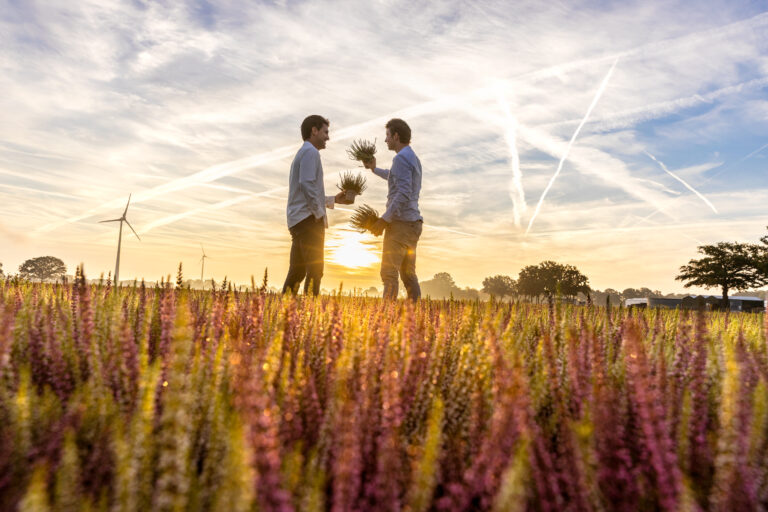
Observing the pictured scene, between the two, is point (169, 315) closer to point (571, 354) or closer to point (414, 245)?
point (571, 354)

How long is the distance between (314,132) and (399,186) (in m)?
1.59

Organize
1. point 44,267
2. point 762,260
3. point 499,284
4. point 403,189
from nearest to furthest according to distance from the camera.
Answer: point 403,189 → point 762,260 → point 499,284 → point 44,267

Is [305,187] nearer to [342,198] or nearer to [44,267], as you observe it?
[342,198]

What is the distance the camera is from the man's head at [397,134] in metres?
7.31

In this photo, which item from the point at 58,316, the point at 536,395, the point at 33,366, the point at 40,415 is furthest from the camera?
the point at 58,316

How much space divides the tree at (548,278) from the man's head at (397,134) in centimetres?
5578

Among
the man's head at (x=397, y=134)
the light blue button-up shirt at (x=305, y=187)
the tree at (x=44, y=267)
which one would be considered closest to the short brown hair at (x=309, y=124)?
the light blue button-up shirt at (x=305, y=187)

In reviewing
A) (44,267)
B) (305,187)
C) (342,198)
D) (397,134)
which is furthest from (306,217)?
(44,267)

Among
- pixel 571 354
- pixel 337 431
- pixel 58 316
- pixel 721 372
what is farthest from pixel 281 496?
pixel 58 316

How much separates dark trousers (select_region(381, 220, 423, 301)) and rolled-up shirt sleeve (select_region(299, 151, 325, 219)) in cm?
103

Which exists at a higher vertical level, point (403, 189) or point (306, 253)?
point (403, 189)

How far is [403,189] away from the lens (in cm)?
687

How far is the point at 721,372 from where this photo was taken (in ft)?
6.40

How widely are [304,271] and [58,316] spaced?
4.52m
